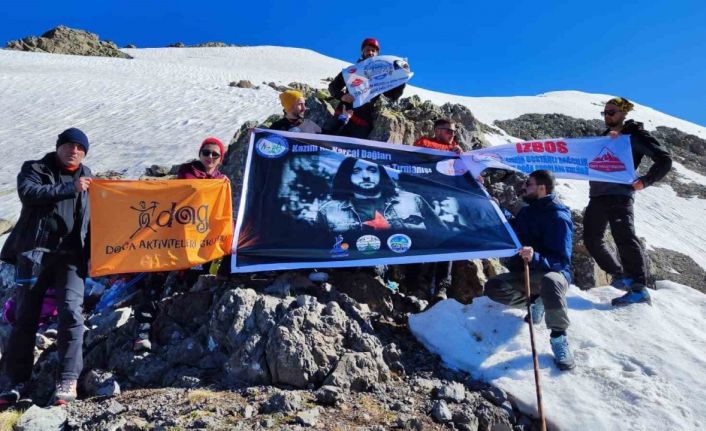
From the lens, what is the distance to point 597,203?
613cm

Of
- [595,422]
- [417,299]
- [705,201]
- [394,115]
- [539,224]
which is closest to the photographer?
[595,422]

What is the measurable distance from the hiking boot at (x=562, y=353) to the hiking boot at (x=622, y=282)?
1690mm

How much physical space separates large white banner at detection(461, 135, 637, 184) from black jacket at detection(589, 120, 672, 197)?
0.09m

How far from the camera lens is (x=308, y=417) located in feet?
12.3

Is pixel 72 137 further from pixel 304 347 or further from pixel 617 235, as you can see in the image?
pixel 617 235

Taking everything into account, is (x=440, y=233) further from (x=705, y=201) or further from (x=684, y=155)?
(x=684, y=155)

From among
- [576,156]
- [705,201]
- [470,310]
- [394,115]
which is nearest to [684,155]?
[705,201]

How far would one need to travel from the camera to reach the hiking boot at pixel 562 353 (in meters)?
4.60

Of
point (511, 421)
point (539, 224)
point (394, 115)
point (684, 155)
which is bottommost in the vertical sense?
point (511, 421)

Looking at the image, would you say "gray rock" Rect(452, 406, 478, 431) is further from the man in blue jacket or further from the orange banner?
the orange banner

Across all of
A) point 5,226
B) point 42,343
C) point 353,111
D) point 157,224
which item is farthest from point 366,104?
point 5,226

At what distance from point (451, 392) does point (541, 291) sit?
1.43m

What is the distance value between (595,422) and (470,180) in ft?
10.6

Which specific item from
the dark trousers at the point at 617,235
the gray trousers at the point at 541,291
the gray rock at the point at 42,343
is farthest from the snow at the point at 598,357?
the gray rock at the point at 42,343
